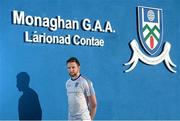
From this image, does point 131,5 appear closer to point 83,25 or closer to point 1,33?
point 83,25

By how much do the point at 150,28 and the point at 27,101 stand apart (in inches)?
99.0

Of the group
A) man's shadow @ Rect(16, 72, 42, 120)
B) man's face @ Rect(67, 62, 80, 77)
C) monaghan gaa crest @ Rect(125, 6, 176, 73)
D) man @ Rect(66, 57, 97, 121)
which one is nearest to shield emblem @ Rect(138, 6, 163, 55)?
monaghan gaa crest @ Rect(125, 6, 176, 73)

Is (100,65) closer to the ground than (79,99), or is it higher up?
higher up

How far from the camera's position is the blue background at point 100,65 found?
22.5ft

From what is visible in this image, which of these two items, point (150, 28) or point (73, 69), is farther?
point (150, 28)

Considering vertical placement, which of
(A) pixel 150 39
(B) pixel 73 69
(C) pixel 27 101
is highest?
(A) pixel 150 39

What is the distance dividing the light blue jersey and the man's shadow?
714 millimetres

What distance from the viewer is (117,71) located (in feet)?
25.7

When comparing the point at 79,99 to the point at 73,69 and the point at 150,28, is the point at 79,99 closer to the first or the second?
the point at 73,69

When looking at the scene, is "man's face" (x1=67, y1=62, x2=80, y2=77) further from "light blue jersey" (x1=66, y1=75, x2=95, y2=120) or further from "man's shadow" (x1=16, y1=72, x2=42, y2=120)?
"man's shadow" (x1=16, y1=72, x2=42, y2=120)

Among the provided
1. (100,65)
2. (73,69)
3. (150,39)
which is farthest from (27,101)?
(150,39)

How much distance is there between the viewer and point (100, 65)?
25.1 ft

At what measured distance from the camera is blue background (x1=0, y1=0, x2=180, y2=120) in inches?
270

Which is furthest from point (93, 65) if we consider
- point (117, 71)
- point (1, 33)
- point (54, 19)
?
point (1, 33)
